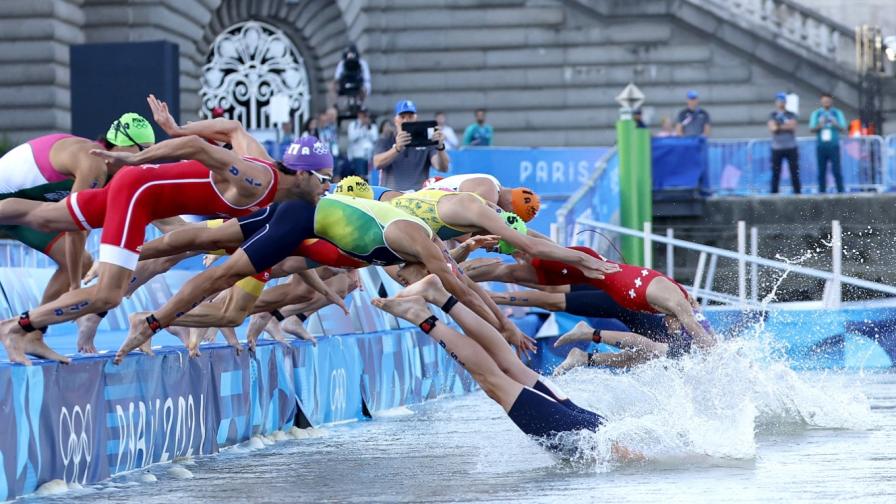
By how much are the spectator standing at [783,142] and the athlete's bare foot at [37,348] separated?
735 inches

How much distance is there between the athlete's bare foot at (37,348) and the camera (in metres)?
9.46

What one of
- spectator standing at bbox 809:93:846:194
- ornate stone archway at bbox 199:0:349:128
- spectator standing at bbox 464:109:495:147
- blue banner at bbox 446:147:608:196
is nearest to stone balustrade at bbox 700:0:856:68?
spectator standing at bbox 464:109:495:147

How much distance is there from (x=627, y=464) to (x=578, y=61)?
88.2ft

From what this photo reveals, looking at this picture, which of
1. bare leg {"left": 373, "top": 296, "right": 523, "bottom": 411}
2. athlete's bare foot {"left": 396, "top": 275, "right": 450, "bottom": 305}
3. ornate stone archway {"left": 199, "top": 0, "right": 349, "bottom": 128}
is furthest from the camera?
ornate stone archway {"left": 199, "top": 0, "right": 349, "bottom": 128}

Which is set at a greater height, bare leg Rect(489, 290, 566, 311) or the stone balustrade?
the stone balustrade

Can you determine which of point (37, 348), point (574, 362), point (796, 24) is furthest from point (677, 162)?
point (37, 348)

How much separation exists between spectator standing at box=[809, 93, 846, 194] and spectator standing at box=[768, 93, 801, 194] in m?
0.39

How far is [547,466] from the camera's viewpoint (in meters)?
9.97

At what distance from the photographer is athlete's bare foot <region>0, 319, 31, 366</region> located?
9328mm

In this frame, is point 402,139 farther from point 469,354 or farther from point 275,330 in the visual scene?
point 469,354

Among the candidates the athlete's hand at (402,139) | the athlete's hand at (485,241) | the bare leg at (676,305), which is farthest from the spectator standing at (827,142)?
the athlete's hand at (485,241)

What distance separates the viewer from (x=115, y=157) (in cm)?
1023

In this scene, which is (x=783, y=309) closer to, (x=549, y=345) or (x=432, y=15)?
(x=549, y=345)

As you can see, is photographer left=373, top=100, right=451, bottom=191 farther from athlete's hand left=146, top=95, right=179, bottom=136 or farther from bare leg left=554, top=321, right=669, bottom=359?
athlete's hand left=146, top=95, right=179, bottom=136
